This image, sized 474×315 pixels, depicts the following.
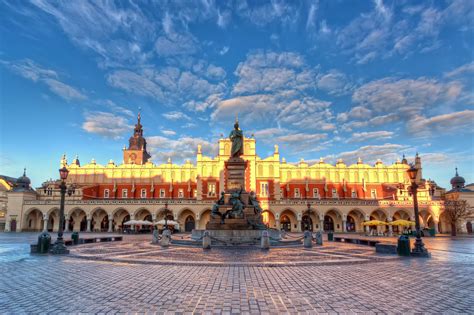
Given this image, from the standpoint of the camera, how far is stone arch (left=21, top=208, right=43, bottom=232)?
52534mm

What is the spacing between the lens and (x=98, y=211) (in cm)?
5434

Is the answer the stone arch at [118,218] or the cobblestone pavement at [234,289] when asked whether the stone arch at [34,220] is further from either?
the cobblestone pavement at [234,289]

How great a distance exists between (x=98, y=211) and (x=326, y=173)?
42.7 meters

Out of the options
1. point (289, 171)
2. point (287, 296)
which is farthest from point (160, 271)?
point (289, 171)

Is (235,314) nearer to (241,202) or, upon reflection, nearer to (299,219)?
(241,202)

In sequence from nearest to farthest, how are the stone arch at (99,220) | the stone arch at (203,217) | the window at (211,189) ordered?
1. the stone arch at (203,217)
2. the stone arch at (99,220)
3. the window at (211,189)

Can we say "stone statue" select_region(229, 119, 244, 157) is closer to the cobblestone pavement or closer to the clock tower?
the cobblestone pavement

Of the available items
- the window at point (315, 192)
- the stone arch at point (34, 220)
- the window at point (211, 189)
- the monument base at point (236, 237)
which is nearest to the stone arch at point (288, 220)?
the window at point (315, 192)

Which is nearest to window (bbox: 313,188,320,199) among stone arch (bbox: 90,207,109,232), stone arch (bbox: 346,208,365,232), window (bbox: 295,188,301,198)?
window (bbox: 295,188,301,198)

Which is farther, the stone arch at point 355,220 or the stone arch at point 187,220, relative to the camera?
the stone arch at point 187,220

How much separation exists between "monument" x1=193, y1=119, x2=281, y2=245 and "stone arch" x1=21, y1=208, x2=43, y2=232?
1745 inches

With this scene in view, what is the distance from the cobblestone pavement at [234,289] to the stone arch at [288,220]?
4074 centimetres

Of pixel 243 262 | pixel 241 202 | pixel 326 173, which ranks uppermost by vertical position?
pixel 326 173

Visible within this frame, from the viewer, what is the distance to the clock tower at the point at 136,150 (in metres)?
83.6
